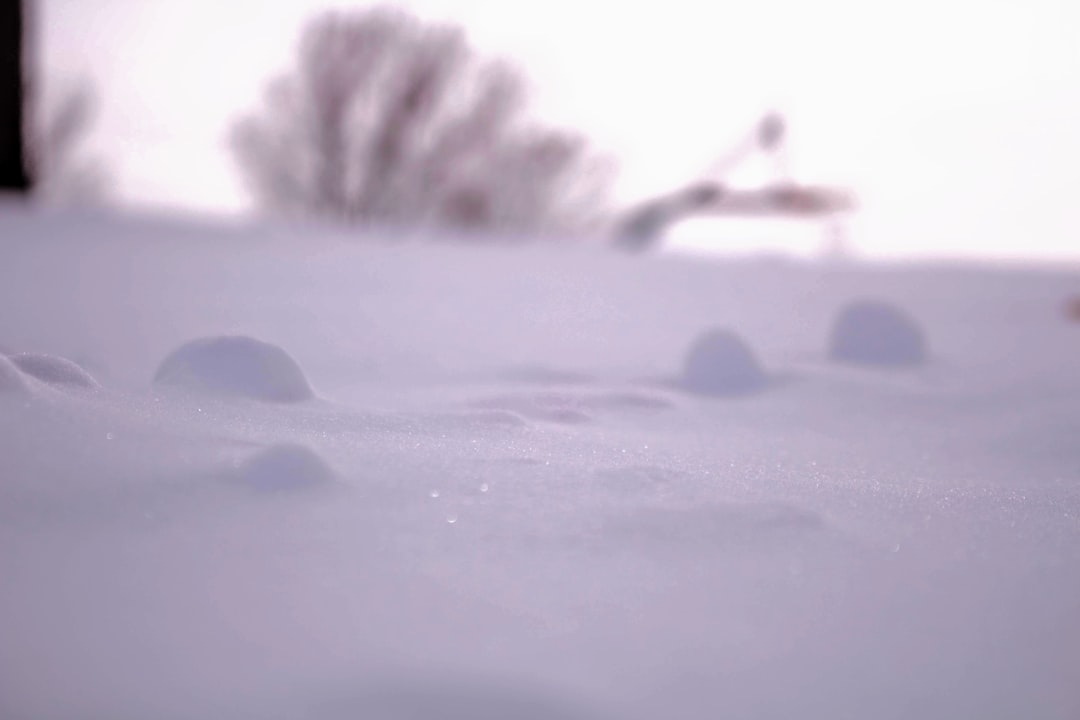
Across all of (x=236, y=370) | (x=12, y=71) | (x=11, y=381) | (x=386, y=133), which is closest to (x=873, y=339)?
(x=236, y=370)

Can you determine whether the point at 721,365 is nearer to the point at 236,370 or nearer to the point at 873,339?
the point at 873,339

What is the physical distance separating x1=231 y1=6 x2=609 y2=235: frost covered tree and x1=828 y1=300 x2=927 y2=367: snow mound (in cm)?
1269

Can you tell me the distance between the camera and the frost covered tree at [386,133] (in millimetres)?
13969

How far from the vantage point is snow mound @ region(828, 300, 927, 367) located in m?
2.29

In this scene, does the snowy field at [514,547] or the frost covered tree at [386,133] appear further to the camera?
the frost covered tree at [386,133]

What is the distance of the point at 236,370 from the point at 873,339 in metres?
1.64

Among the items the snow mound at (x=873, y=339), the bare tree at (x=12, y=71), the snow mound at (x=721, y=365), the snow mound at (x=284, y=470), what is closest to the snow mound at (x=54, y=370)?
the snow mound at (x=284, y=470)

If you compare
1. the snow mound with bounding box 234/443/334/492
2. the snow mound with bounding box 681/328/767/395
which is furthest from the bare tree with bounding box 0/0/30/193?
the snow mound with bounding box 234/443/334/492

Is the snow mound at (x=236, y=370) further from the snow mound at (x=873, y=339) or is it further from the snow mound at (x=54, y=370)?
the snow mound at (x=873, y=339)

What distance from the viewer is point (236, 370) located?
1.32 metres

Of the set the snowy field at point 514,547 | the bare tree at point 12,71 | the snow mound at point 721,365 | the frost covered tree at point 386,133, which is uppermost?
the frost covered tree at point 386,133

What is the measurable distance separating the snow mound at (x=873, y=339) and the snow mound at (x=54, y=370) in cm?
173

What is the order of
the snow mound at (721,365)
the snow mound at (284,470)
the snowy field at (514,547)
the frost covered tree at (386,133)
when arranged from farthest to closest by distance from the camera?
1. the frost covered tree at (386,133)
2. the snow mound at (721,365)
3. the snow mound at (284,470)
4. the snowy field at (514,547)

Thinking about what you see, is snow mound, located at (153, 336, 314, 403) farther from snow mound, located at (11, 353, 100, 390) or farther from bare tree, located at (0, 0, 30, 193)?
bare tree, located at (0, 0, 30, 193)
